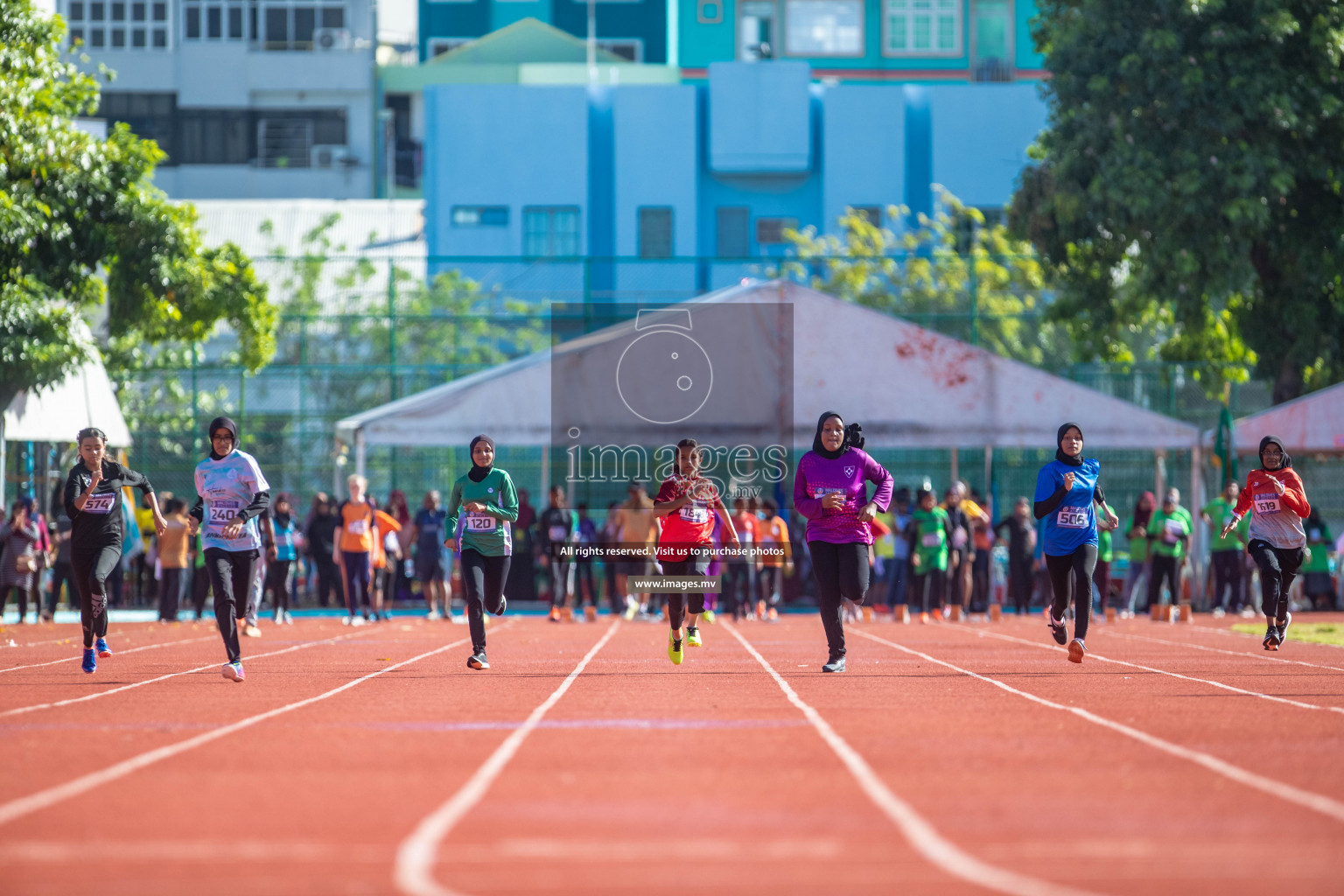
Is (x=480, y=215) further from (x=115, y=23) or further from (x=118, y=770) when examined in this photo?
(x=118, y=770)

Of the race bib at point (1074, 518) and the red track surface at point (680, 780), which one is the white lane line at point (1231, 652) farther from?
the race bib at point (1074, 518)

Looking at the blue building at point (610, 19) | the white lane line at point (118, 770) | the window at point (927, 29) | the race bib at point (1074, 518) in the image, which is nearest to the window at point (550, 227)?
the blue building at point (610, 19)

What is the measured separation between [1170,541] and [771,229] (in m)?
28.7

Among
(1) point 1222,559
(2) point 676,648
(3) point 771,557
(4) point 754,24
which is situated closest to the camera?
(2) point 676,648

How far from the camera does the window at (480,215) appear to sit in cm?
4972

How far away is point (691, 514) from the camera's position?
14.8 metres

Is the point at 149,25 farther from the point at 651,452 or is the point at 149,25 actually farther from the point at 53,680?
the point at 53,680

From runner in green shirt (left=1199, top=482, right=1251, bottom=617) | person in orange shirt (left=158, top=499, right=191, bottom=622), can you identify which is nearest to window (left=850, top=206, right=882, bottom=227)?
runner in green shirt (left=1199, top=482, right=1251, bottom=617)

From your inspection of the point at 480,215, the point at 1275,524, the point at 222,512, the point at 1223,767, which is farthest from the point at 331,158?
the point at 1223,767

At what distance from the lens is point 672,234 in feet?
166

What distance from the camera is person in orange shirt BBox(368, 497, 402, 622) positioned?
79.3ft

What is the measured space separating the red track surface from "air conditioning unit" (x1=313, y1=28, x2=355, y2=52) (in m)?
48.0

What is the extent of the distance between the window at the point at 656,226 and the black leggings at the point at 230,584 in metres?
37.2

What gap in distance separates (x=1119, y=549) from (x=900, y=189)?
70.4 feet
